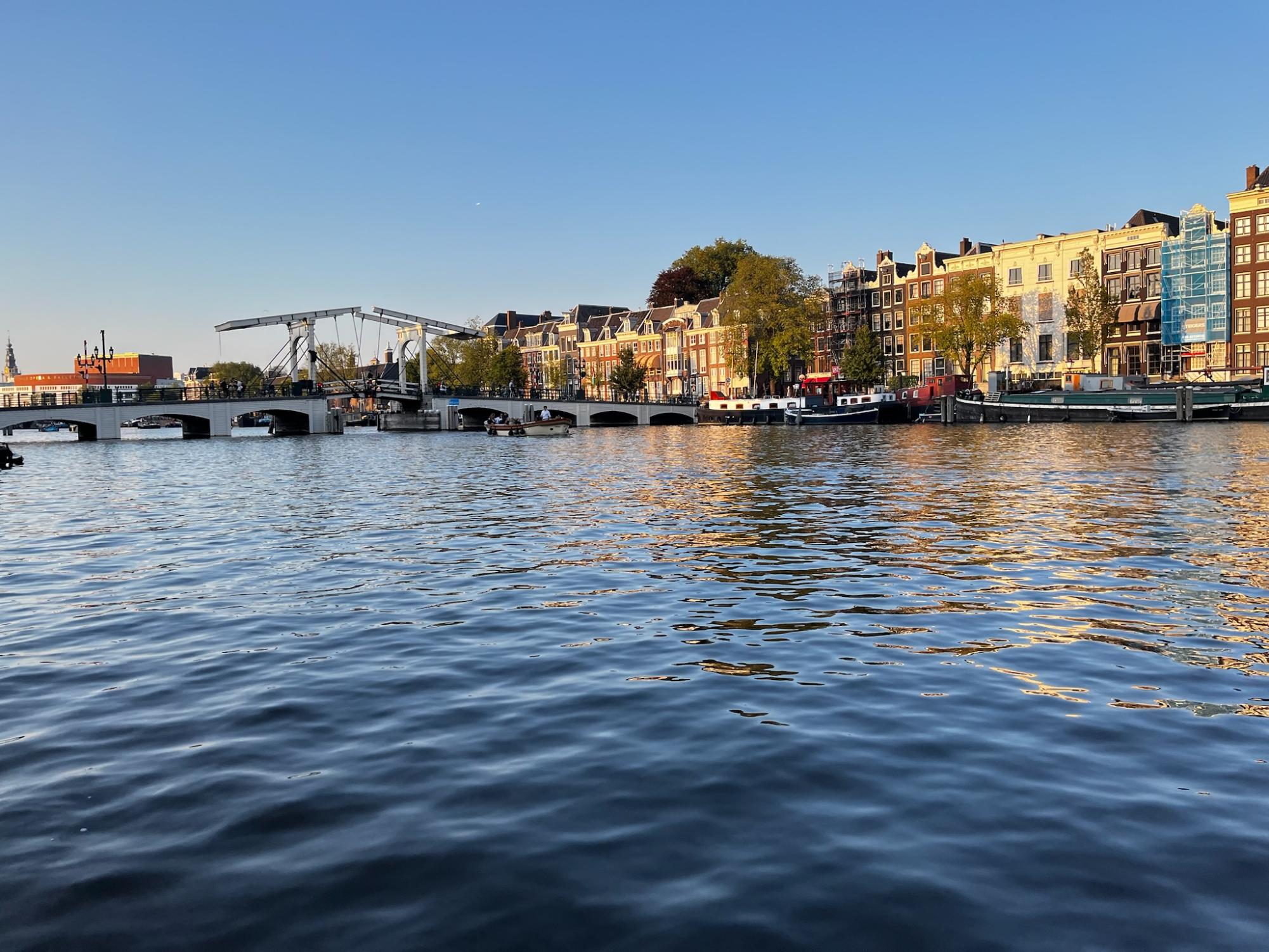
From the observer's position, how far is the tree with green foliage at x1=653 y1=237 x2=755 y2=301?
461 feet

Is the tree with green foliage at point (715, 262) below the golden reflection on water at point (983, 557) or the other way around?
the other way around

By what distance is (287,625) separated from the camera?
1207 cm

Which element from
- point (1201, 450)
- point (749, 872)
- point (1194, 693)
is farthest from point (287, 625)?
point (1201, 450)

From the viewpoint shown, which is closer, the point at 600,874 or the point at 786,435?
the point at 600,874

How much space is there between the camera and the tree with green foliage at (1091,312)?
88.1 m

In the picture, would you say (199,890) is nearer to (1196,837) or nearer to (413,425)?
(1196,837)

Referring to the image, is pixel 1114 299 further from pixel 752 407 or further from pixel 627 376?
pixel 627 376

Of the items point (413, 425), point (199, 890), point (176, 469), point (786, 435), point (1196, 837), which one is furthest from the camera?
point (413, 425)

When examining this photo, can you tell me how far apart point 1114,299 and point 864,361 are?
994 inches

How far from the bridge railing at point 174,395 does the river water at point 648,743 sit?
87.6m

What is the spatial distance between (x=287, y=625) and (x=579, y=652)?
364 cm

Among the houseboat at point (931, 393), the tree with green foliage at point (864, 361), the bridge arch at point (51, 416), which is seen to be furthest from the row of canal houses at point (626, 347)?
the bridge arch at point (51, 416)

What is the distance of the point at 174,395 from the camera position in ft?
342

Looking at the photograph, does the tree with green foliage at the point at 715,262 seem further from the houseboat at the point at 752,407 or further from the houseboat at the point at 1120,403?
the houseboat at the point at 1120,403
